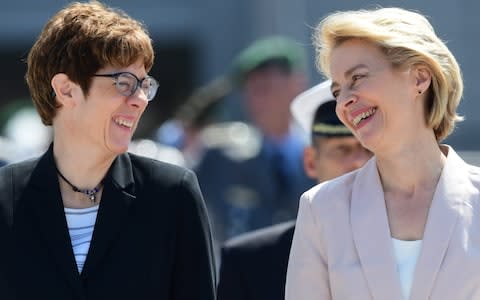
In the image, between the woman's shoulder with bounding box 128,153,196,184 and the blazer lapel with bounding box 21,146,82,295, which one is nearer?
the blazer lapel with bounding box 21,146,82,295

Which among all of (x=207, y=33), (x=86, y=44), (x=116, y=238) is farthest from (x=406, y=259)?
(x=207, y=33)

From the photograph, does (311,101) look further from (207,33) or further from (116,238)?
(207,33)

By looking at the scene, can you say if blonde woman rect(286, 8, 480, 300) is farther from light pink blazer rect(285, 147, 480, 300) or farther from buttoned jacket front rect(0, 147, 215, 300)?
buttoned jacket front rect(0, 147, 215, 300)

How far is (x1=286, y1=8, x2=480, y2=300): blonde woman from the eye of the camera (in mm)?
4066

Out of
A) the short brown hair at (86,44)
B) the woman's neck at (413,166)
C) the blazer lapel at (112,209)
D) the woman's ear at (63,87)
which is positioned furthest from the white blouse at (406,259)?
the woman's ear at (63,87)

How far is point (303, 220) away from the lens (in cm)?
423

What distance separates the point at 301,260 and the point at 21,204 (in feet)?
3.07

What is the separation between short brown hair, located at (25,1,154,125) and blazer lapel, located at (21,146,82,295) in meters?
0.24

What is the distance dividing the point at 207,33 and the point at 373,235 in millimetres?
10760

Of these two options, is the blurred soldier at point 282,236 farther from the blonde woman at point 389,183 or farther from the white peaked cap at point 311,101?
the blonde woman at point 389,183

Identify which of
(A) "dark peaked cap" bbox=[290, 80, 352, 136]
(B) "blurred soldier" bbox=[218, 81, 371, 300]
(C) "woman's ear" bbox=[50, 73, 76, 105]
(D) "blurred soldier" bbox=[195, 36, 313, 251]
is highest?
(C) "woman's ear" bbox=[50, 73, 76, 105]

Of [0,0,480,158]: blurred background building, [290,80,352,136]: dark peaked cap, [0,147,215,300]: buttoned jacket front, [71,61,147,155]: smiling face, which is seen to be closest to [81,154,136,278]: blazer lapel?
[0,147,215,300]: buttoned jacket front

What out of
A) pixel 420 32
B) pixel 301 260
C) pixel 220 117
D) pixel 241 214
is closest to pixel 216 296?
pixel 301 260

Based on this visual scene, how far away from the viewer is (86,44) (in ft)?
14.9
